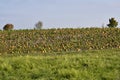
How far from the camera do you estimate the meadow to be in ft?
42.1

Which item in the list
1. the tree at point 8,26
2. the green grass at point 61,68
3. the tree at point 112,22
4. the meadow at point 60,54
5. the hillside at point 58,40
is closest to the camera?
the green grass at point 61,68

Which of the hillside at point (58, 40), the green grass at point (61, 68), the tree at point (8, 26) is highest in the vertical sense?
the tree at point (8, 26)

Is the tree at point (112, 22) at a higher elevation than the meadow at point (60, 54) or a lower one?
higher

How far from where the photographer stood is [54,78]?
1244 centimetres

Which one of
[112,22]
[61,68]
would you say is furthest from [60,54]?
[112,22]

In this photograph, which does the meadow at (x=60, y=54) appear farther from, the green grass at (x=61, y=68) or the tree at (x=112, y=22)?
the tree at (x=112, y=22)

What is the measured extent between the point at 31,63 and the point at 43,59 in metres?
0.70

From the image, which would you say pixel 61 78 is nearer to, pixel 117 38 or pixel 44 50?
pixel 44 50

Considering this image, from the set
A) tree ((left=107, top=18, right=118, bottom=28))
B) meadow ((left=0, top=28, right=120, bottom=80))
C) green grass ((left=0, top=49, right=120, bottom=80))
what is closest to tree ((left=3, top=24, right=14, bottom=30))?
meadow ((left=0, top=28, right=120, bottom=80))

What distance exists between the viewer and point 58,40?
23609 mm

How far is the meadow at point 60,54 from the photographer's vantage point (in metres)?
12.8

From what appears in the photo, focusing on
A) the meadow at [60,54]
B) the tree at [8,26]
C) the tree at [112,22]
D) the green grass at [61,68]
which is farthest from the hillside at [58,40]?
the green grass at [61,68]

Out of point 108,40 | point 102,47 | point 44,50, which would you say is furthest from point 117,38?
point 44,50

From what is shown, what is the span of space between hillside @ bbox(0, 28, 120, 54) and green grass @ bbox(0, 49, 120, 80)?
6.20 m
